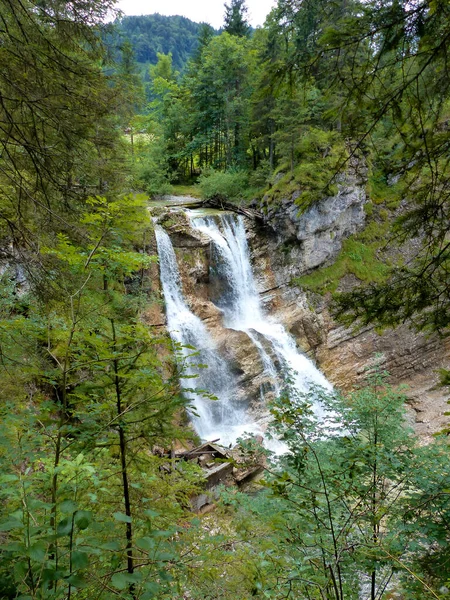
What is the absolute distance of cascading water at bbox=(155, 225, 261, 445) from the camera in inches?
420

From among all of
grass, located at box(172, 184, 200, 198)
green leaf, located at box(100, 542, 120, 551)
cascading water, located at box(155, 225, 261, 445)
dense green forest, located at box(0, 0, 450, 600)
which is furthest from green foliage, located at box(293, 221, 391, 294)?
green leaf, located at box(100, 542, 120, 551)

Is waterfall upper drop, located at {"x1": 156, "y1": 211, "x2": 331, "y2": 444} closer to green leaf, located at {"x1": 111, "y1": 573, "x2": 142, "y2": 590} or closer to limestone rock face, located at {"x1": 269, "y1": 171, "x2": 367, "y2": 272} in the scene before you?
limestone rock face, located at {"x1": 269, "y1": 171, "x2": 367, "y2": 272}

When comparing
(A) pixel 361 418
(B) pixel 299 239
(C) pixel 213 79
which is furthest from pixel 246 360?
(C) pixel 213 79

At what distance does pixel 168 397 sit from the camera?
6.25ft

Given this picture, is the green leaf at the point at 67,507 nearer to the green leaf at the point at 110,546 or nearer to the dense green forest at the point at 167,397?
the dense green forest at the point at 167,397

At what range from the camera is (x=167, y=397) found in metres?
1.91

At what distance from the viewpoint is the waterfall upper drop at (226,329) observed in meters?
11.0

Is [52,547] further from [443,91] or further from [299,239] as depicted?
[299,239]

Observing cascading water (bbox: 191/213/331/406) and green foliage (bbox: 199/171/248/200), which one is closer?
cascading water (bbox: 191/213/331/406)

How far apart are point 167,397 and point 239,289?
12893 millimetres

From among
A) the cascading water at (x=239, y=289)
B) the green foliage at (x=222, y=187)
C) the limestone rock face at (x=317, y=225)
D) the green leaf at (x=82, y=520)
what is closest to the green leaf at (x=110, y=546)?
the green leaf at (x=82, y=520)

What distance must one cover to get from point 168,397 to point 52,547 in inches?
31.2

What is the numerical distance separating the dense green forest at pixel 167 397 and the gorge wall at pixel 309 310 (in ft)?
25.7

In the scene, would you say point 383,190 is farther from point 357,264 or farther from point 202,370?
point 202,370
